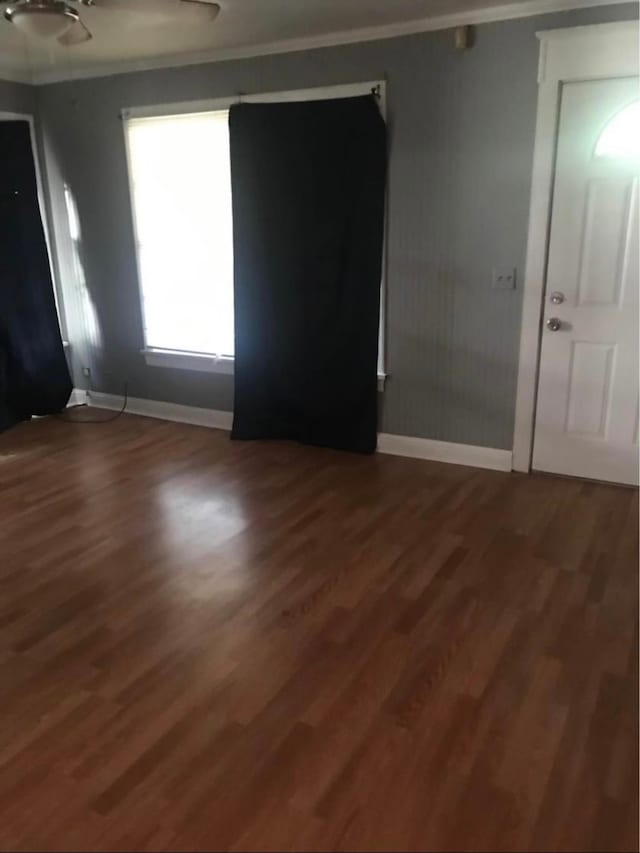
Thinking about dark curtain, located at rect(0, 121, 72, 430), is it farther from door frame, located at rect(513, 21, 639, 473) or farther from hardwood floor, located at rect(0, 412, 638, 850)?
door frame, located at rect(513, 21, 639, 473)

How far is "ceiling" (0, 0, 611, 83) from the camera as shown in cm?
333

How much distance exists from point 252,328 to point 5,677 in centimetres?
270

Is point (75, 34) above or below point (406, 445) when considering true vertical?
above

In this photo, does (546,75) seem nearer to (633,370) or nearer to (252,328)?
(633,370)

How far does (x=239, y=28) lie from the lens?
3.71 meters

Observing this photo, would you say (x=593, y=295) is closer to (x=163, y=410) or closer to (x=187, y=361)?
(x=187, y=361)

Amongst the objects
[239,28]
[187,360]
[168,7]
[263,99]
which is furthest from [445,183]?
[187,360]

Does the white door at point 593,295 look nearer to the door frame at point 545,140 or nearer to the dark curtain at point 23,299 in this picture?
the door frame at point 545,140

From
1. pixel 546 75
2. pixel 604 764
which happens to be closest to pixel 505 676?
pixel 604 764

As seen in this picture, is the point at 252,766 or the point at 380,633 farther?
the point at 380,633

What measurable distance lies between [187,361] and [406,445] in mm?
1745

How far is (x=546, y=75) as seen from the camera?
3432 millimetres

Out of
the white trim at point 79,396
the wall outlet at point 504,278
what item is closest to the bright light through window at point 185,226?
the white trim at point 79,396

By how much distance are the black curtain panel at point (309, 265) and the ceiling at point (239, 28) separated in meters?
0.35
